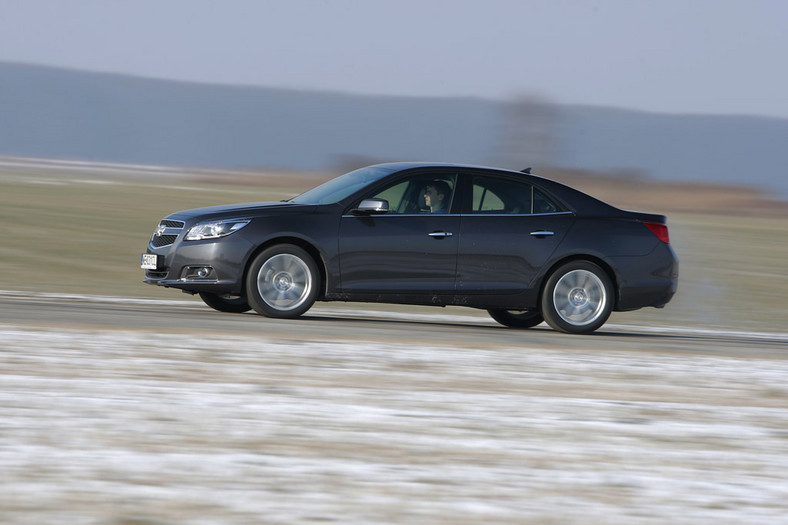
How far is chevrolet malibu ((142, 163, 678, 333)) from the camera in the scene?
10.4 metres

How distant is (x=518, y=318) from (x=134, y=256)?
1034 centimetres

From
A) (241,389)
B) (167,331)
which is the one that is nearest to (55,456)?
(241,389)

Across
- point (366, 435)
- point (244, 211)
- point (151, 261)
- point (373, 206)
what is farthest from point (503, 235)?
point (366, 435)

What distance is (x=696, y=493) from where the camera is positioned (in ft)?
16.4

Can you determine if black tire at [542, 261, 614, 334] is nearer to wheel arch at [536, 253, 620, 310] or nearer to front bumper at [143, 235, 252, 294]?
wheel arch at [536, 253, 620, 310]

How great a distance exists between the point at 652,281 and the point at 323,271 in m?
3.24

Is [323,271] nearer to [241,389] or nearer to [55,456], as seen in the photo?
[241,389]

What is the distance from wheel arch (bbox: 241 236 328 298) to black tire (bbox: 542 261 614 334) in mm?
2135

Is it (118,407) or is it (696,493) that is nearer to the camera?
(696,493)

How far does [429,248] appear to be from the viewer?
35.1 feet

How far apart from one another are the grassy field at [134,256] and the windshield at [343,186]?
183 inches

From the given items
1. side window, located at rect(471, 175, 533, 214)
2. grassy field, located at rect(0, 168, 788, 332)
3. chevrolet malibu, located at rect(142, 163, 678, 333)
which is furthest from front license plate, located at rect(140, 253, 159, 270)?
grassy field, located at rect(0, 168, 788, 332)

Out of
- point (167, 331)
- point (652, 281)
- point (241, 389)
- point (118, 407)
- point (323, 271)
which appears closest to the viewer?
point (118, 407)

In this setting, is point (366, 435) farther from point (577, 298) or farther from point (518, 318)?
point (518, 318)
